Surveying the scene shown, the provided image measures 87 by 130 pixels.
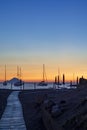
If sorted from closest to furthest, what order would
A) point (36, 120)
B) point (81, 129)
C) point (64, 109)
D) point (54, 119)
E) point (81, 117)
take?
point (81, 129) < point (81, 117) < point (54, 119) < point (64, 109) < point (36, 120)

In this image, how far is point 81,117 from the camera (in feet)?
47.7

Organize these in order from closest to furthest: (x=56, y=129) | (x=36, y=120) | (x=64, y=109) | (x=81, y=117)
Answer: (x=81, y=117) < (x=56, y=129) < (x=64, y=109) < (x=36, y=120)

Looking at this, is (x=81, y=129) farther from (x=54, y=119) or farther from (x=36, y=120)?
(x=36, y=120)

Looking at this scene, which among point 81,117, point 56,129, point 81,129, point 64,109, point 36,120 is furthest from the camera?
point 36,120

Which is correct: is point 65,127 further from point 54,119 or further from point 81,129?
point 54,119

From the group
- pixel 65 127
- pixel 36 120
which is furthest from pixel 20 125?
pixel 65 127

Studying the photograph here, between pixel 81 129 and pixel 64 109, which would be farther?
pixel 64 109

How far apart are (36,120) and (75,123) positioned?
13133 millimetres

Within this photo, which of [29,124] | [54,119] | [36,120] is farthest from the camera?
[36,120]

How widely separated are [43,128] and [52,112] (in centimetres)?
354

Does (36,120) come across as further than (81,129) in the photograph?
Yes

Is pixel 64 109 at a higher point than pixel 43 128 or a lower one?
higher

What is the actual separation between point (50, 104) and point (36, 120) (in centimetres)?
453

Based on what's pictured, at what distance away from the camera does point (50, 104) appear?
76.7ft
